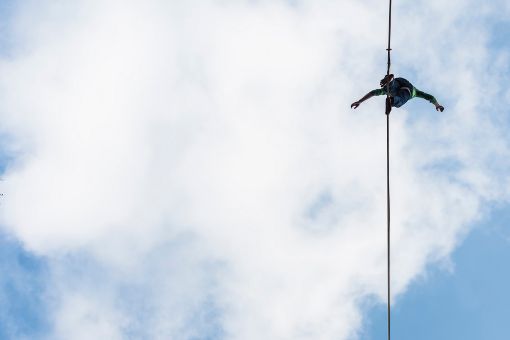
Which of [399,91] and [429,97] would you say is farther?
[429,97]

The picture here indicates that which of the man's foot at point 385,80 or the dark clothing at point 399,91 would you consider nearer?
the man's foot at point 385,80

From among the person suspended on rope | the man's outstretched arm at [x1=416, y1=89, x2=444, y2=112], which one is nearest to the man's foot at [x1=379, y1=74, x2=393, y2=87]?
the person suspended on rope

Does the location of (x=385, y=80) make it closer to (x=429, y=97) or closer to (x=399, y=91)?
(x=399, y=91)

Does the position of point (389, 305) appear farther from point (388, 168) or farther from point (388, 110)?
point (388, 110)

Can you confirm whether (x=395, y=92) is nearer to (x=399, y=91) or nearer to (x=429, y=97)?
(x=399, y=91)

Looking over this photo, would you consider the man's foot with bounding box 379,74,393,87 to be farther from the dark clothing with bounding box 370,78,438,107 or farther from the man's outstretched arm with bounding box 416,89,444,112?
the man's outstretched arm with bounding box 416,89,444,112

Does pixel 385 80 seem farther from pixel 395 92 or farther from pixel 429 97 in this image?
pixel 429 97

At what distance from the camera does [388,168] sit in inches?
1197

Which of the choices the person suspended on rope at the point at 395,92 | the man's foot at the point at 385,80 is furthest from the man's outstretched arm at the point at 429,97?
the man's foot at the point at 385,80

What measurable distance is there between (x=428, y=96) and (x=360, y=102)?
279 cm

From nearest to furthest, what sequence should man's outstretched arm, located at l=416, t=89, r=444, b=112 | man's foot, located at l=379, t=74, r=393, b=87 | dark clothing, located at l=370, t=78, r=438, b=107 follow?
man's foot, located at l=379, t=74, r=393, b=87, dark clothing, located at l=370, t=78, r=438, b=107, man's outstretched arm, located at l=416, t=89, r=444, b=112

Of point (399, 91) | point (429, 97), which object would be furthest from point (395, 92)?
point (429, 97)

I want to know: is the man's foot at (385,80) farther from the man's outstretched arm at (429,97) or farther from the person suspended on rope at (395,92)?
the man's outstretched arm at (429,97)

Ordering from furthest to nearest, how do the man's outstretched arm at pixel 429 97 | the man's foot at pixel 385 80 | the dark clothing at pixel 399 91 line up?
the man's outstretched arm at pixel 429 97 < the dark clothing at pixel 399 91 < the man's foot at pixel 385 80
